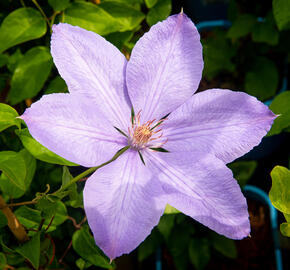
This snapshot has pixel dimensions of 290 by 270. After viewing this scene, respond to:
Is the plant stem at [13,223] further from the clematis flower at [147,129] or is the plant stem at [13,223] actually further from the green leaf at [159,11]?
the green leaf at [159,11]

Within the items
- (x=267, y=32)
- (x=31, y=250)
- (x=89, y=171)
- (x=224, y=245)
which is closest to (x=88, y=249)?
(x=31, y=250)

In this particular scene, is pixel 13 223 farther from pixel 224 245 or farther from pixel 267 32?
pixel 267 32

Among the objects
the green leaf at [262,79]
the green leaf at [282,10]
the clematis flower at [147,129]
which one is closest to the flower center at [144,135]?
the clematis flower at [147,129]

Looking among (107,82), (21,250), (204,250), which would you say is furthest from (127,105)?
(204,250)

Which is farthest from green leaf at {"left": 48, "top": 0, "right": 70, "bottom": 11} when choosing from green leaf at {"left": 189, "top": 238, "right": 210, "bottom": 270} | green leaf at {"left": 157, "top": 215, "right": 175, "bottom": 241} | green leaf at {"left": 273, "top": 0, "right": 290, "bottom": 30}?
green leaf at {"left": 189, "top": 238, "right": 210, "bottom": 270}

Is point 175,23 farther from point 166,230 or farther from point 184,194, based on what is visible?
point 166,230

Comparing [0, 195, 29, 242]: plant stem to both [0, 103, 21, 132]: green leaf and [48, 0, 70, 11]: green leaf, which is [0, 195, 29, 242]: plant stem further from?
[48, 0, 70, 11]: green leaf
